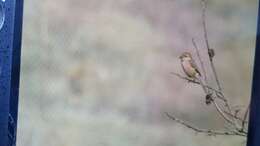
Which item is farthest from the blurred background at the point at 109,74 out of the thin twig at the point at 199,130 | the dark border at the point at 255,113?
the dark border at the point at 255,113

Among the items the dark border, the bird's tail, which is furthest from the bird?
the dark border

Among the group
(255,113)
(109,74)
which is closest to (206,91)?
(109,74)

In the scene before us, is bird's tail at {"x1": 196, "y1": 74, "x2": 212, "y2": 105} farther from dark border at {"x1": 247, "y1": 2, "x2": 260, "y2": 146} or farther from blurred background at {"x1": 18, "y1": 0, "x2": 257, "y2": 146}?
dark border at {"x1": 247, "y1": 2, "x2": 260, "y2": 146}

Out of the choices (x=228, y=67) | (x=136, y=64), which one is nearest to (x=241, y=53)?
(x=228, y=67)

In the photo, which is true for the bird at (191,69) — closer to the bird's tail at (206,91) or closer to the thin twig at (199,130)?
the bird's tail at (206,91)

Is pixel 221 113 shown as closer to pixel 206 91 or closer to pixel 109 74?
pixel 206 91

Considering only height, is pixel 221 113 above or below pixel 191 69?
below

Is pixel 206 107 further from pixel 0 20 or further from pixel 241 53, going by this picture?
pixel 0 20
